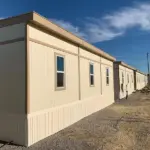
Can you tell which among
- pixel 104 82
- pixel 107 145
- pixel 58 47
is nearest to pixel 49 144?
pixel 107 145

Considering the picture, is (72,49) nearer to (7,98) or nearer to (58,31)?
(58,31)

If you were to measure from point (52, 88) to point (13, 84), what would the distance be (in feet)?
5.36

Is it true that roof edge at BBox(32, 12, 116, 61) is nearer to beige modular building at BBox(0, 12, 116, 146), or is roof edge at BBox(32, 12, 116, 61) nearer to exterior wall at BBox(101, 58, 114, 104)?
beige modular building at BBox(0, 12, 116, 146)

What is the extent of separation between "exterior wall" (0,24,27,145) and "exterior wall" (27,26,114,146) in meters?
0.23

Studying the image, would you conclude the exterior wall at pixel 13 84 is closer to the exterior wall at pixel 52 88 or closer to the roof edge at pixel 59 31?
the exterior wall at pixel 52 88

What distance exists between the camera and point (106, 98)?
16.0 meters

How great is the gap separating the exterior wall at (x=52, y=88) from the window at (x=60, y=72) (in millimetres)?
256

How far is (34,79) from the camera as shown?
6.83 metres

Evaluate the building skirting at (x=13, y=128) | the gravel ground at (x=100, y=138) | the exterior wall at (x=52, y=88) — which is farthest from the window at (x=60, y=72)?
the building skirting at (x=13, y=128)

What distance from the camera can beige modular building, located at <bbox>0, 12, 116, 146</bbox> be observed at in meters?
6.51

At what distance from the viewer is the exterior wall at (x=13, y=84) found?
6508 millimetres

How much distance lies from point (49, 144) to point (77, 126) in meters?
2.60

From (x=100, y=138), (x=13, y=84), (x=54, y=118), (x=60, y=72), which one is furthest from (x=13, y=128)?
(x=60, y=72)

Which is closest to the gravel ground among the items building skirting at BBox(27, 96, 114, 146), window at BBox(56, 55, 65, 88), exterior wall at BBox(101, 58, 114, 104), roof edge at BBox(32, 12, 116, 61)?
building skirting at BBox(27, 96, 114, 146)
